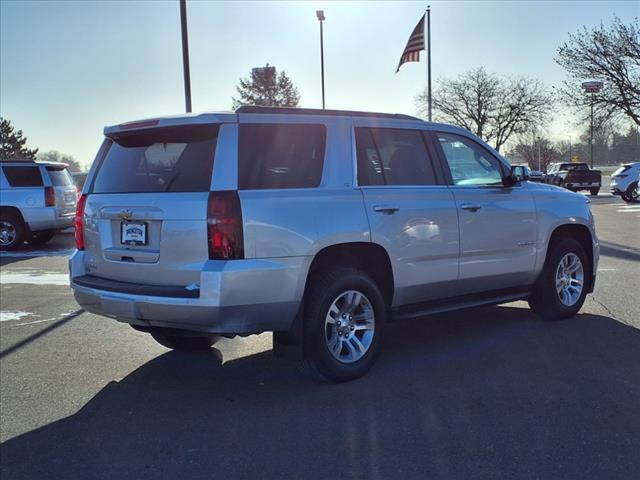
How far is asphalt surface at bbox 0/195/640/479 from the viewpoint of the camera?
3346mm

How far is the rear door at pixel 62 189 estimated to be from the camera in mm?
13969

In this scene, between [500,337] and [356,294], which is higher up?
[356,294]

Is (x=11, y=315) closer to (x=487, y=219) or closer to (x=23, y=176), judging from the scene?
(x=487, y=219)

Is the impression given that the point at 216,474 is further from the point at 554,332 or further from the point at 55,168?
the point at 55,168

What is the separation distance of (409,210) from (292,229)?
3.82 feet

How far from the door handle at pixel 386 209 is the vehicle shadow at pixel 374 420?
4.14ft

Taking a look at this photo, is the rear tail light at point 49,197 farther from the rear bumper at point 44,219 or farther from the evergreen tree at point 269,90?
the evergreen tree at point 269,90

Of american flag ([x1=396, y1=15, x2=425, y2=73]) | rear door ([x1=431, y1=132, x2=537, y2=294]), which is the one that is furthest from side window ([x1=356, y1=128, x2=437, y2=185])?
american flag ([x1=396, y1=15, x2=425, y2=73])

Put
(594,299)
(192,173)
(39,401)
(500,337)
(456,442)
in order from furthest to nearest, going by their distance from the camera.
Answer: (594,299), (500,337), (39,401), (192,173), (456,442)

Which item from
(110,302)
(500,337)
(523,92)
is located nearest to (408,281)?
(500,337)

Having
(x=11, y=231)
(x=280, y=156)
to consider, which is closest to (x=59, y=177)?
(x=11, y=231)

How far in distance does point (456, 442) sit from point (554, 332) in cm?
269

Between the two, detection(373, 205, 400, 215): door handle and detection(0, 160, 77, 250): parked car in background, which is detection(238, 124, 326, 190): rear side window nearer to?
detection(373, 205, 400, 215): door handle

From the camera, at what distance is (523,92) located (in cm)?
5041
